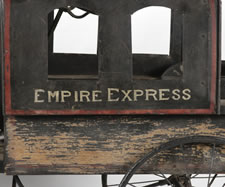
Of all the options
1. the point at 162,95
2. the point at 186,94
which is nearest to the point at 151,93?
the point at 162,95

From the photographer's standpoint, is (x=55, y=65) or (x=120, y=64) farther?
(x=55, y=65)

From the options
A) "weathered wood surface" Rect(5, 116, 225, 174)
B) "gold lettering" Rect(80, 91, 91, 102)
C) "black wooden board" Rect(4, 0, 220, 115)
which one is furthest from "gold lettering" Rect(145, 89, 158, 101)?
"gold lettering" Rect(80, 91, 91, 102)

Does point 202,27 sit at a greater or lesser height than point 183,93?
greater

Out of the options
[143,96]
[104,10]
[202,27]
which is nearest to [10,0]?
[104,10]

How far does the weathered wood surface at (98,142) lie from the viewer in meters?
2.03

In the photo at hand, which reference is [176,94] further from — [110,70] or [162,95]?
[110,70]

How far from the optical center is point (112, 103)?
200 centimetres

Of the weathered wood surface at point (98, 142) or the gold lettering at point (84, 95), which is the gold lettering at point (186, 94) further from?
the gold lettering at point (84, 95)

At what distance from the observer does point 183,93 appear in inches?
79.6

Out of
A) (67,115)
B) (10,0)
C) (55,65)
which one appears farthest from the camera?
(55,65)

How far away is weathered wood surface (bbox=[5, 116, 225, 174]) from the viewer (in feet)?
6.67

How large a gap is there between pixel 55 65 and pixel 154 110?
36.6 inches

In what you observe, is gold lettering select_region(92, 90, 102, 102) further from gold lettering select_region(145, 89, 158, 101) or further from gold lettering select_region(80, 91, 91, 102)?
gold lettering select_region(145, 89, 158, 101)

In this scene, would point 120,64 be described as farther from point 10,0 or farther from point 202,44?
point 10,0
